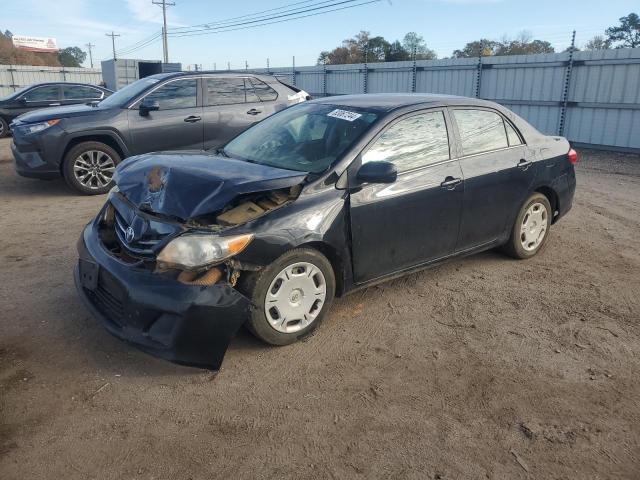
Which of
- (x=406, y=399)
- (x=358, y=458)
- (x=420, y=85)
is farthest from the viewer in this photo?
(x=420, y=85)

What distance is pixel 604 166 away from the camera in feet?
36.3

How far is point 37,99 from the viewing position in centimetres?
1446

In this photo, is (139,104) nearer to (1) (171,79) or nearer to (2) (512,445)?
(1) (171,79)

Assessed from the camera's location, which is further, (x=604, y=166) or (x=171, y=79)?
(x=604, y=166)

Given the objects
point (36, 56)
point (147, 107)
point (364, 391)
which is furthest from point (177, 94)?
point (36, 56)

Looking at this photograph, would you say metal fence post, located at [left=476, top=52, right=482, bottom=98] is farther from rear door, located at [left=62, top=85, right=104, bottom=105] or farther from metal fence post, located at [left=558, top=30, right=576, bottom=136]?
rear door, located at [left=62, top=85, right=104, bottom=105]

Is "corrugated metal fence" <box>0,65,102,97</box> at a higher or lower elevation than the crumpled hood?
higher

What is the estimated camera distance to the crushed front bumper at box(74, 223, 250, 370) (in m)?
3.01

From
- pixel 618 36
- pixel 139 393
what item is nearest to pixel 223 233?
pixel 139 393

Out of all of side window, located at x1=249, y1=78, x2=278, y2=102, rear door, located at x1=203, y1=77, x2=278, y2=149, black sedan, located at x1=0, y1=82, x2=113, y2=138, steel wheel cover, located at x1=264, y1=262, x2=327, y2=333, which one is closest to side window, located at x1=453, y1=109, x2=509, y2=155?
steel wheel cover, located at x1=264, y1=262, x2=327, y2=333

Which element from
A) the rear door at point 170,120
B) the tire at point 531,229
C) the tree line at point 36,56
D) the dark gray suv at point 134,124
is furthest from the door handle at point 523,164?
the tree line at point 36,56

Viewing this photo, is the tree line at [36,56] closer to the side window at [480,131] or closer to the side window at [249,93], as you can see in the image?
the side window at [249,93]

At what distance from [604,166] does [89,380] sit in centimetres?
1110

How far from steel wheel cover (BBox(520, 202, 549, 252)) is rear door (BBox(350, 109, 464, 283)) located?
3.74 ft
